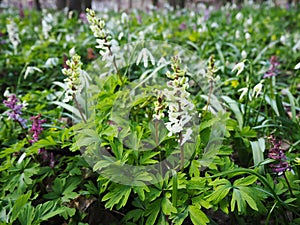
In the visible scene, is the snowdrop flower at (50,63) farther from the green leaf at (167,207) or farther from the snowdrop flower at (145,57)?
the green leaf at (167,207)

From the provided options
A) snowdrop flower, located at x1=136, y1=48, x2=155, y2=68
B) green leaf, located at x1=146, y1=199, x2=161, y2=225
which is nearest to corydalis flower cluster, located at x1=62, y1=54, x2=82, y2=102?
snowdrop flower, located at x1=136, y1=48, x2=155, y2=68

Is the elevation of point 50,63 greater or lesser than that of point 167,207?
greater

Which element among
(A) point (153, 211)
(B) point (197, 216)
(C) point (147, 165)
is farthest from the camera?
(C) point (147, 165)

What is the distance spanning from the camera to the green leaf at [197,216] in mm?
1617

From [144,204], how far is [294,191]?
84 cm

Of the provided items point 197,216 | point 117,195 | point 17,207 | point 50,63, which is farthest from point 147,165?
point 50,63

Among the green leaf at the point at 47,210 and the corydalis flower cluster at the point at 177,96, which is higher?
the corydalis flower cluster at the point at 177,96

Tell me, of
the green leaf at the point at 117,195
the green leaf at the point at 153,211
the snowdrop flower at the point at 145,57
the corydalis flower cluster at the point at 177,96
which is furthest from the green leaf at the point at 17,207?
the snowdrop flower at the point at 145,57

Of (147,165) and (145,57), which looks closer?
(147,165)

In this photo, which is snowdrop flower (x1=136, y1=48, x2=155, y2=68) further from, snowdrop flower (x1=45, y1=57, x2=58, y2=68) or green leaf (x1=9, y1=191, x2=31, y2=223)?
snowdrop flower (x1=45, y1=57, x2=58, y2=68)

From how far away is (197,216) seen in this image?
5.38ft

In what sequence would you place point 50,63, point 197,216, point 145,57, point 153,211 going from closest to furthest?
1. point 197,216
2. point 153,211
3. point 145,57
4. point 50,63

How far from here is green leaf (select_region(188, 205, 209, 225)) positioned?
1.62 meters

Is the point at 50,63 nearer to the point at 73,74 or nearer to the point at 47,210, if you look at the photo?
the point at 73,74
